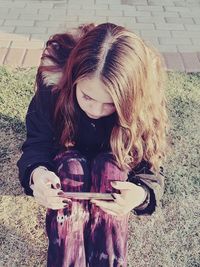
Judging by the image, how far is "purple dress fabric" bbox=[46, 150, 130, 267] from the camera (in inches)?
64.2

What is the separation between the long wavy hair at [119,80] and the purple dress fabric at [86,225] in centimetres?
10

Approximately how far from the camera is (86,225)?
5.59ft

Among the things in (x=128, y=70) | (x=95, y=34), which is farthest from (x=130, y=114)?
(x=95, y=34)

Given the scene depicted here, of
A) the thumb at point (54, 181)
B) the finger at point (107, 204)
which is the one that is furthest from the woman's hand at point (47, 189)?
the finger at point (107, 204)

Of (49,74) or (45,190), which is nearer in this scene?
(45,190)

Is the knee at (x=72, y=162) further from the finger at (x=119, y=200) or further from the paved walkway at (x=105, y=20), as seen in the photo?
the paved walkway at (x=105, y=20)

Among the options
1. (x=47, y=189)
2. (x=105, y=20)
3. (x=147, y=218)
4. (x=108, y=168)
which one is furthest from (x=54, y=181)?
(x=105, y=20)

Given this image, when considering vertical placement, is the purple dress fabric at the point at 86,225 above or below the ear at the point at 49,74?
below

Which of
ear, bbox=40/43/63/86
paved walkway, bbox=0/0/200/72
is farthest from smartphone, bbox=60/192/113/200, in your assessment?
paved walkway, bbox=0/0/200/72

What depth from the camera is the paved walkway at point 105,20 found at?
10.3 feet

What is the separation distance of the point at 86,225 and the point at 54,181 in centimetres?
20

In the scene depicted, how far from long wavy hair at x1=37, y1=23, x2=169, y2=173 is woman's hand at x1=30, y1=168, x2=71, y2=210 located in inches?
7.9

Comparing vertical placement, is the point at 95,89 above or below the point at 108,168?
above

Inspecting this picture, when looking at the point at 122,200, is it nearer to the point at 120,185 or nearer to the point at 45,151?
the point at 120,185
